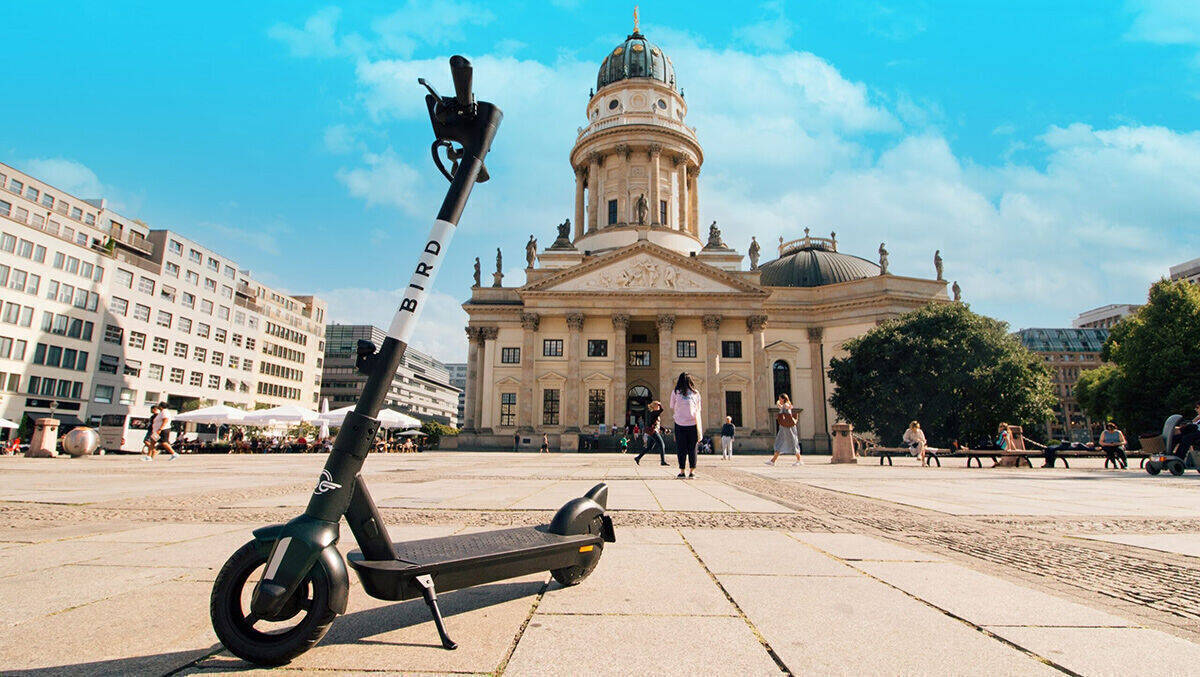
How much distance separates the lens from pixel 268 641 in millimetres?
1850

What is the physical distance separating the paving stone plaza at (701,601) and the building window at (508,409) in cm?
3556

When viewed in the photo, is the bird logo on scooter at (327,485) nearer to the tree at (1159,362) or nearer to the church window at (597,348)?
the church window at (597,348)

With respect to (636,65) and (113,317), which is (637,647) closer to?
(636,65)

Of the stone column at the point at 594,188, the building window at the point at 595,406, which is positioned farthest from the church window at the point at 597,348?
the stone column at the point at 594,188

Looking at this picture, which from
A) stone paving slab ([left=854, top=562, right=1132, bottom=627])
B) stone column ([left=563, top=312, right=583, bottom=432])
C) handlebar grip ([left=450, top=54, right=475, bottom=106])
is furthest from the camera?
stone column ([left=563, top=312, right=583, bottom=432])

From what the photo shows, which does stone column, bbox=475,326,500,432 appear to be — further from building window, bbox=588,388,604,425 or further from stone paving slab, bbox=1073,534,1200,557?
stone paving slab, bbox=1073,534,1200,557

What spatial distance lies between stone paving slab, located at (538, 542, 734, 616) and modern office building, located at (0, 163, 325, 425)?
55.6 meters

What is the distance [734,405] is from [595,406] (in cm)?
940

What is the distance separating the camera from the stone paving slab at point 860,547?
3584 millimetres

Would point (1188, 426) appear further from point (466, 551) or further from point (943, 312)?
point (943, 312)

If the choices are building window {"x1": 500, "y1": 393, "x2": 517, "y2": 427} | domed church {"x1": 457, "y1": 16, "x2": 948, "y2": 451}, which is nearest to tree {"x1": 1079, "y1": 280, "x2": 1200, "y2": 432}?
domed church {"x1": 457, "y1": 16, "x2": 948, "y2": 451}

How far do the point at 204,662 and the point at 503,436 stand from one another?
3860 cm

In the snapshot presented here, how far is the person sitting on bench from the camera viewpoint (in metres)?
12.7

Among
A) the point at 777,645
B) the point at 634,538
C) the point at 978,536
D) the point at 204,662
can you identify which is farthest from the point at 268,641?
the point at 978,536
